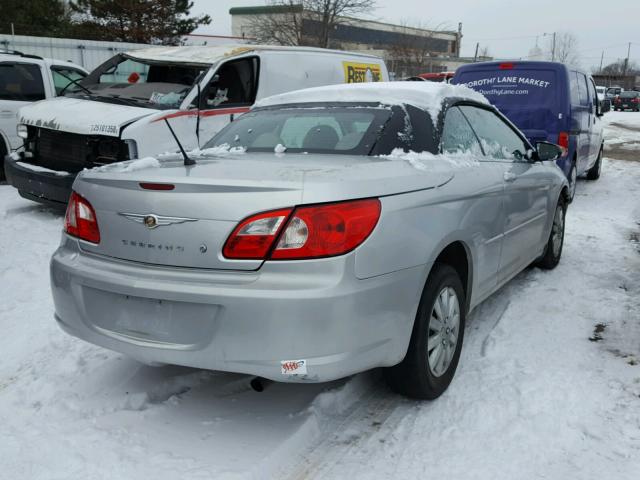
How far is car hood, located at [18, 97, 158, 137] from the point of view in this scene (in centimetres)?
614

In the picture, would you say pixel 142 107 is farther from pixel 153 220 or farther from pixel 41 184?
pixel 153 220

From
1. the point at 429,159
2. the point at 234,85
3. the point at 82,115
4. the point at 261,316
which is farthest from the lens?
the point at 234,85

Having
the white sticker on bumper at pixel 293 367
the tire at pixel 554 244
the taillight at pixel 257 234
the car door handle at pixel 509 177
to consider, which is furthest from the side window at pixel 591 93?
the white sticker on bumper at pixel 293 367

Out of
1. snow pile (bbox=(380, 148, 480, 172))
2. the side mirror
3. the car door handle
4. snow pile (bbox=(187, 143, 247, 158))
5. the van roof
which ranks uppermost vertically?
the van roof

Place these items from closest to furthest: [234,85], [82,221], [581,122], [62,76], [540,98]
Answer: [82,221] → [234,85] → [540,98] → [581,122] → [62,76]

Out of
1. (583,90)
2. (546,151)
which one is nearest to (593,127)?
(583,90)

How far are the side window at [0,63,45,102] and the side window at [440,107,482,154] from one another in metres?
7.34

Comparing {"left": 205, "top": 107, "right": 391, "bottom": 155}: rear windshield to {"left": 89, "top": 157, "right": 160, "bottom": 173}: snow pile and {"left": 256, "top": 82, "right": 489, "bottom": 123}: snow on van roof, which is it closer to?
{"left": 256, "top": 82, "right": 489, "bottom": 123}: snow on van roof

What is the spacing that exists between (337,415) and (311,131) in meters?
1.64

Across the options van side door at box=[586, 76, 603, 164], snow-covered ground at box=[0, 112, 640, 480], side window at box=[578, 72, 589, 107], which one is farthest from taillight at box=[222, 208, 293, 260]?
van side door at box=[586, 76, 603, 164]

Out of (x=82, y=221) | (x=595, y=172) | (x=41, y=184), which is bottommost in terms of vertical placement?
(x=595, y=172)

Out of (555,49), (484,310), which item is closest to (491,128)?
(484,310)

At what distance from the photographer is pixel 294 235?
8.18ft

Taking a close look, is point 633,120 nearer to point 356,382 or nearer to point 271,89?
point 271,89
